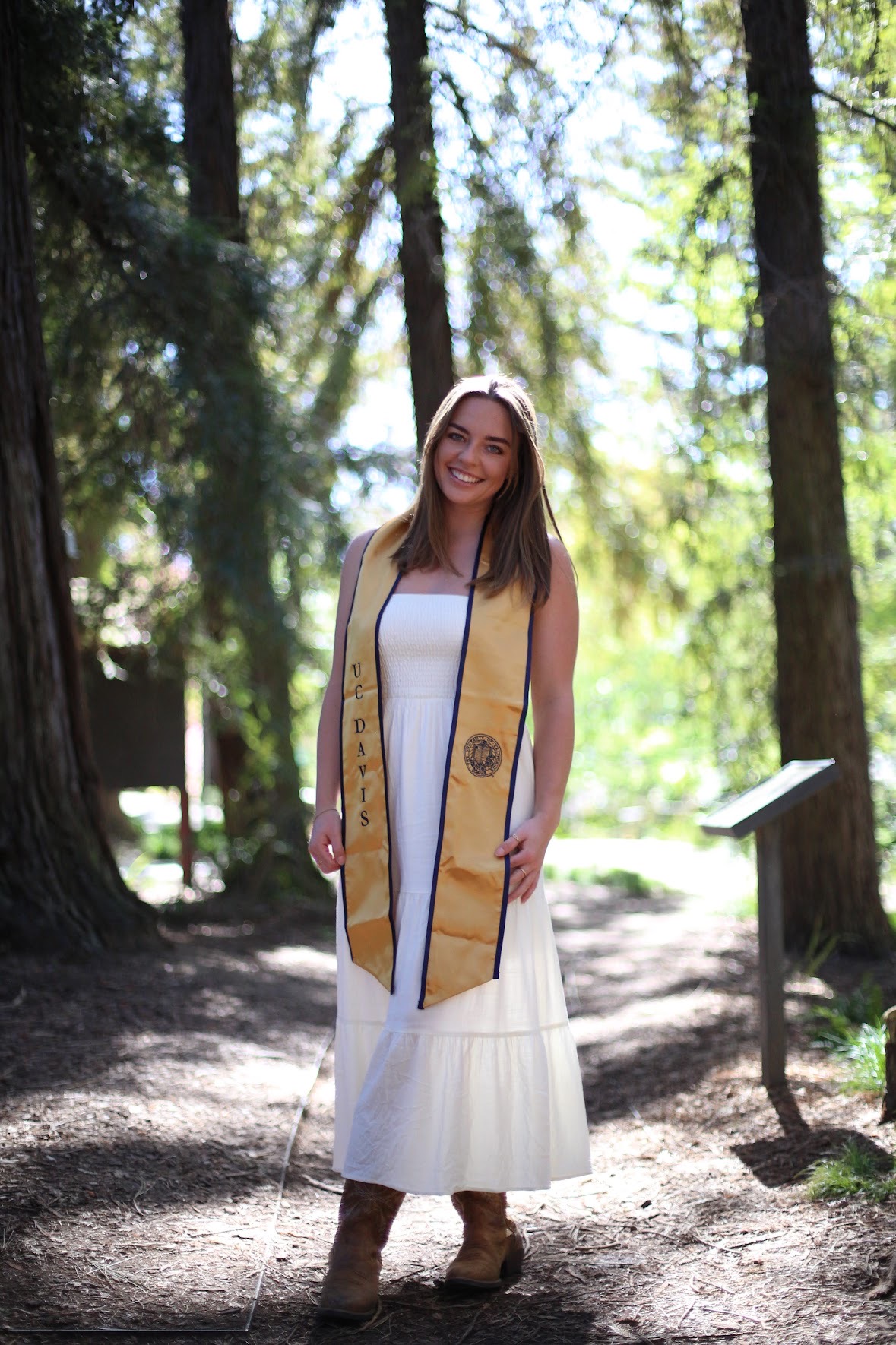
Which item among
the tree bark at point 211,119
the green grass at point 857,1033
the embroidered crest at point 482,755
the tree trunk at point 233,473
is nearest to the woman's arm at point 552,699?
the embroidered crest at point 482,755

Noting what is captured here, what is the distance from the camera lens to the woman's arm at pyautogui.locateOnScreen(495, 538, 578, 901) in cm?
262

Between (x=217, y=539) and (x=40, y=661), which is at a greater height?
(x=217, y=539)

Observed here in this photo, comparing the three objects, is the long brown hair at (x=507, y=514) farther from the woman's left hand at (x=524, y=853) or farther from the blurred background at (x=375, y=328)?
the blurred background at (x=375, y=328)

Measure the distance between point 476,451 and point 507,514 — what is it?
164 millimetres

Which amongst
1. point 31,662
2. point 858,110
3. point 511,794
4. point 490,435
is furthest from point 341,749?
point 858,110

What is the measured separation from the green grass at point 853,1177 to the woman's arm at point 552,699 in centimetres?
118

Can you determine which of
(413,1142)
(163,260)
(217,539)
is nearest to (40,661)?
(217,539)

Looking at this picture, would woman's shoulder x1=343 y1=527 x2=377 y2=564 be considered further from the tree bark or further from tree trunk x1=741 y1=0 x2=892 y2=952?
the tree bark

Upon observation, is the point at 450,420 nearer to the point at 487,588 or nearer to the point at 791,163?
the point at 487,588

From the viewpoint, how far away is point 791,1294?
2.48m

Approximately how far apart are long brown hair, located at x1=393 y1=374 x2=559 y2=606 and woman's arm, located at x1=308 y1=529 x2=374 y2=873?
0.50 ft

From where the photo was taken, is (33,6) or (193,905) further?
(193,905)

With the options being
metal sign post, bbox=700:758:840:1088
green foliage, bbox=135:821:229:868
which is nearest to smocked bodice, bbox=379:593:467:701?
metal sign post, bbox=700:758:840:1088

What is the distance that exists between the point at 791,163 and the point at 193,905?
563 centimetres
